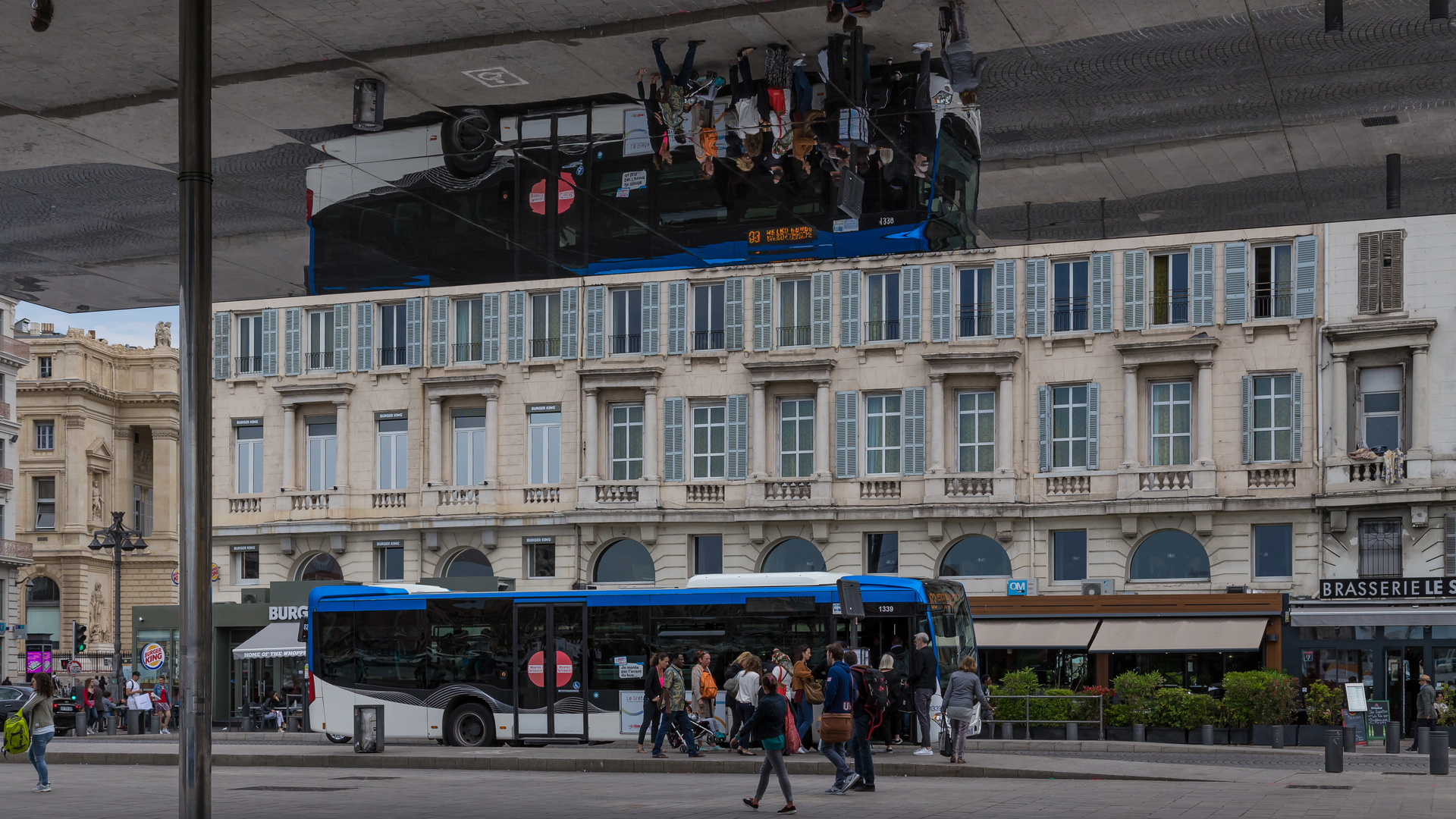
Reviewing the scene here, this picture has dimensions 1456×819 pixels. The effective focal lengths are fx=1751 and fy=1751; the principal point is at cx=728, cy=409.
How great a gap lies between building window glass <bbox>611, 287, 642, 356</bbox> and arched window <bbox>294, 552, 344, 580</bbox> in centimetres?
1062

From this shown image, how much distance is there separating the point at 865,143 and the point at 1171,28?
189cm

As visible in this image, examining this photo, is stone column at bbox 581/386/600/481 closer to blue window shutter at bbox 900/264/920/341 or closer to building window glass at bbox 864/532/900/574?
building window glass at bbox 864/532/900/574

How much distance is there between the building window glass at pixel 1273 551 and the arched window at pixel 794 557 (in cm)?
1123

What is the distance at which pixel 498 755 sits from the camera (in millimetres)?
25703

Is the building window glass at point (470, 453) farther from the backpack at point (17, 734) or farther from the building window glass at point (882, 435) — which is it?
the backpack at point (17, 734)

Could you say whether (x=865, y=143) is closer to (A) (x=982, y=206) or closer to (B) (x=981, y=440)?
(A) (x=982, y=206)

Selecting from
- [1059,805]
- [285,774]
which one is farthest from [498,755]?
[1059,805]

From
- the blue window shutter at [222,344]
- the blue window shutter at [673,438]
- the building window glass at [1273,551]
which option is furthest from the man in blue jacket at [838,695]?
the blue window shutter at [222,344]

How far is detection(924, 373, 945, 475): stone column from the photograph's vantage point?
46000mm

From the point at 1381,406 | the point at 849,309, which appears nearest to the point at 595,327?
the point at 849,309

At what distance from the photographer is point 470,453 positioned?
50594 mm

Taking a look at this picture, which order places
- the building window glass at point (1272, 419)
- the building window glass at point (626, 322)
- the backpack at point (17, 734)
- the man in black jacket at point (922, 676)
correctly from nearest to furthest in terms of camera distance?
the backpack at point (17, 734) → the man in black jacket at point (922, 676) → the building window glass at point (1272, 419) → the building window glass at point (626, 322)

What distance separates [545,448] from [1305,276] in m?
21.0

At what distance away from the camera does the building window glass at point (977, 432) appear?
46094 mm
